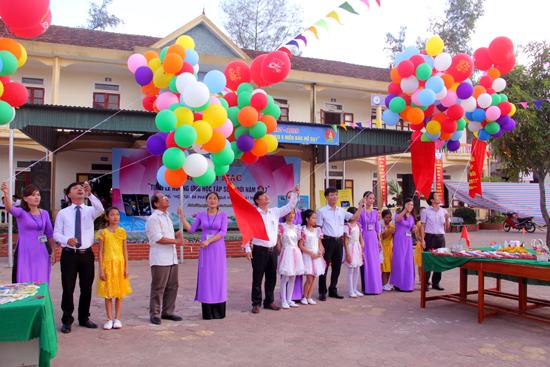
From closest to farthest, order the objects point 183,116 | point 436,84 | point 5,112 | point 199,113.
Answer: point 5,112
point 183,116
point 199,113
point 436,84

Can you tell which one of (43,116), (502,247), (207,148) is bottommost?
(502,247)

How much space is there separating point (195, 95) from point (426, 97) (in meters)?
3.17

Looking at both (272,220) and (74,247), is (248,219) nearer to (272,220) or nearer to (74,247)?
(272,220)

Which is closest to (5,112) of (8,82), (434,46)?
(8,82)

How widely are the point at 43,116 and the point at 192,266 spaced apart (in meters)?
4.10

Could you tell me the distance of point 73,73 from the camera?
50.5 ft

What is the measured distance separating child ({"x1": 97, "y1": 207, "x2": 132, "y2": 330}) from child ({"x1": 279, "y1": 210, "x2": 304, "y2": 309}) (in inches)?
77.4

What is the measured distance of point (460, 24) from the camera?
26.1 metres

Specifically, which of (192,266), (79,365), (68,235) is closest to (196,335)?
(79,365)

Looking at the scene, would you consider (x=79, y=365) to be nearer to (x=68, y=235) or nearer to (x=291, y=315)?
(x=68, y=235)

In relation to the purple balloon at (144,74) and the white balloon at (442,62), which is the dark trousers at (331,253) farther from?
the purple balloon at (144,74)

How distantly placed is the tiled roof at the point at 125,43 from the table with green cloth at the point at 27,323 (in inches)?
494

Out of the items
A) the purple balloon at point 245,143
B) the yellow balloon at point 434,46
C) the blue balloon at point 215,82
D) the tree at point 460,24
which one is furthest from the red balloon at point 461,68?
the tree at point 460,24

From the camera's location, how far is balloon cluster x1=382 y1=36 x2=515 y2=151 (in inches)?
253
